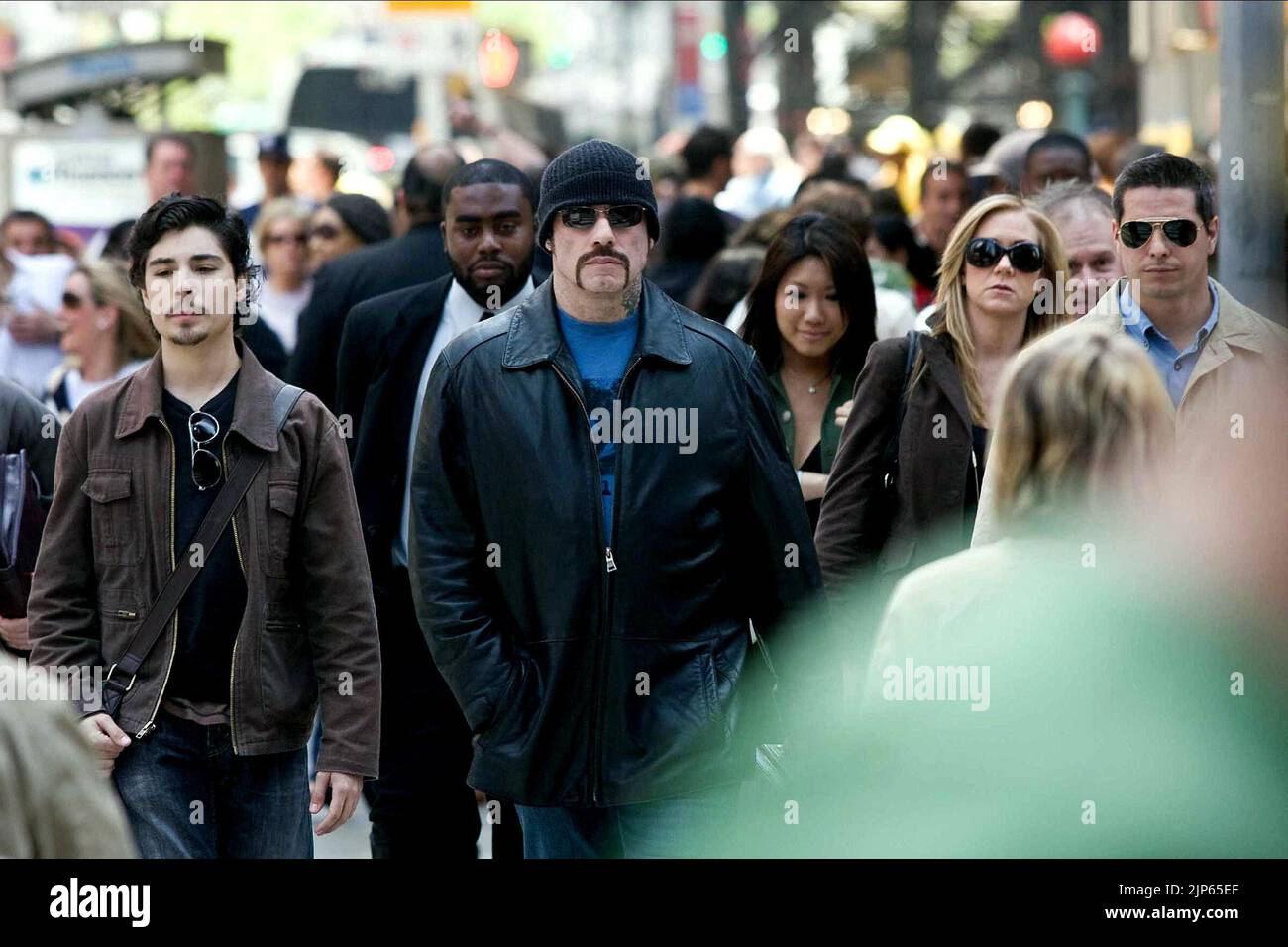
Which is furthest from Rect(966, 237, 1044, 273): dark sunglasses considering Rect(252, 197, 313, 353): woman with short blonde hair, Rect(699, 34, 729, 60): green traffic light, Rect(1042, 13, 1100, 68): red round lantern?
Rect(699, 34, 729, 60): green traffic light

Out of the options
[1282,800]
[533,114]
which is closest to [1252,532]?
[1282,800]

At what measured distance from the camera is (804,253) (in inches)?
270

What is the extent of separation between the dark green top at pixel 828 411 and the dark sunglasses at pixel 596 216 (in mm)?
1679

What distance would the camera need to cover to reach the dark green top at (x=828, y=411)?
671 cm

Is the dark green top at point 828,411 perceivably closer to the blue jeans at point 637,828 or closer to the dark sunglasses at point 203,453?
the blue jeans at point 637,828

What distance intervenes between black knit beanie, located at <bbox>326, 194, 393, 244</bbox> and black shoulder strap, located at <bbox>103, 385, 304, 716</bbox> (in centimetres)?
550

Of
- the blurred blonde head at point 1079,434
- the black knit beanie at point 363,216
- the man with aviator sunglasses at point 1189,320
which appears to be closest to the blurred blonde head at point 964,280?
the man with aviator sunglasses at point 1189,320

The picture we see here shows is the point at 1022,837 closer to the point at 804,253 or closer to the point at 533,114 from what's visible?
the point at 804,253

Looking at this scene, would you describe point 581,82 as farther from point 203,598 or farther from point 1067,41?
point 203,598

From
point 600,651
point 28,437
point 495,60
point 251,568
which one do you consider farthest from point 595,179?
point 495,60
